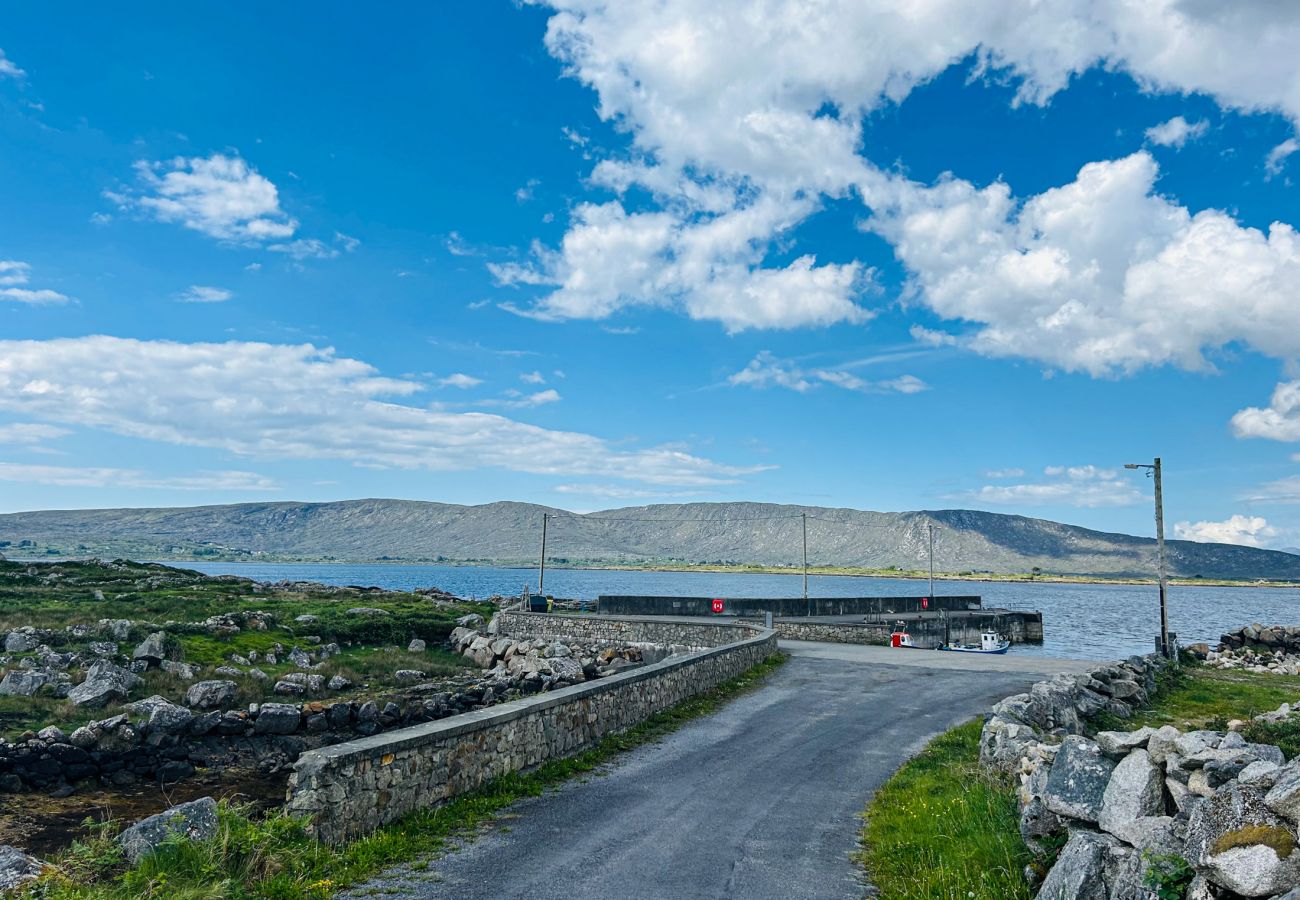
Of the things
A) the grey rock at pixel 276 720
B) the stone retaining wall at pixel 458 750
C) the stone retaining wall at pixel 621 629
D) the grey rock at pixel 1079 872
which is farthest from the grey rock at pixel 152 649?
the grey rock at pixel 1079 872

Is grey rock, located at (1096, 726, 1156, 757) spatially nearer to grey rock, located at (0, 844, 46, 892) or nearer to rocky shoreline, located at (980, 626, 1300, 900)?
rocky shoreline, located at (980, 626, 1300, 900)

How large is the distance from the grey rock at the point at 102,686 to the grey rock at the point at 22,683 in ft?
3.68

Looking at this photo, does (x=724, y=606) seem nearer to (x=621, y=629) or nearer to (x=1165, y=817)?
(x=621, y=629)

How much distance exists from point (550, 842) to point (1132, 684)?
1614 centimetres

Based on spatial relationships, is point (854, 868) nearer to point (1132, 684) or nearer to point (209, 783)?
point (1132, 684)

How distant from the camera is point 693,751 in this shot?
14.3m

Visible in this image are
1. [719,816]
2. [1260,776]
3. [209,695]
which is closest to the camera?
[1260,776]

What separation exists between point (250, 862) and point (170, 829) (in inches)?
35.3

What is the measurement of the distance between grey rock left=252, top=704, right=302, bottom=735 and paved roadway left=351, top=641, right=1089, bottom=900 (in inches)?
515

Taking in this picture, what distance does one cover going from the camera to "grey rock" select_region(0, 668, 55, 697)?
80.6 ft

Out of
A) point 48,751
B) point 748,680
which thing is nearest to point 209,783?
point 48,751

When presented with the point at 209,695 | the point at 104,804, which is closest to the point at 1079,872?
the point at 104,804

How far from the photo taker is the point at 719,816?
34.8 feet

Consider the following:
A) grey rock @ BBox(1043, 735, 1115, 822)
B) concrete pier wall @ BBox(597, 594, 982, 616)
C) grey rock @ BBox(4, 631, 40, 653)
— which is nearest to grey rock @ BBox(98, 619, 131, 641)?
grey rock @ BBox(4, 631, 40, 653)
